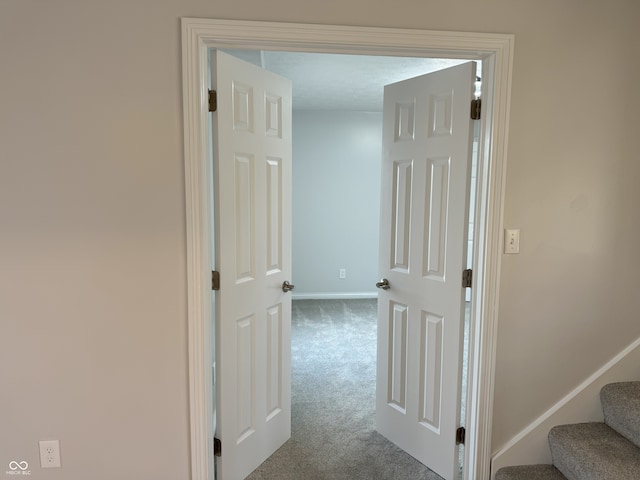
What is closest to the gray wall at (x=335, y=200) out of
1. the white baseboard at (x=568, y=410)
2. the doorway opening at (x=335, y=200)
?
the doorway opening at (x=335, y=200)

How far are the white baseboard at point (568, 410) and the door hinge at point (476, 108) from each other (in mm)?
1278

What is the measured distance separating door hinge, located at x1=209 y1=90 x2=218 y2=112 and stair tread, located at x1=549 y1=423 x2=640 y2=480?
206cm

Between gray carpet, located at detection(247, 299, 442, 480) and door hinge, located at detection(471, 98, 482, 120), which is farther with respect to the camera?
gray carpet, located at detection(247, 299, 442, 480)

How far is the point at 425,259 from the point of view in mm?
2104

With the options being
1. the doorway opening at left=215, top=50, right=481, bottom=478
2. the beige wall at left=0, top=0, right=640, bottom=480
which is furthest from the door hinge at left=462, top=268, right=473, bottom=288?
the doorway opening at left=215, top=50, right=481, bottom=478

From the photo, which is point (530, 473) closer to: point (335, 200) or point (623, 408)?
point (623, 408)

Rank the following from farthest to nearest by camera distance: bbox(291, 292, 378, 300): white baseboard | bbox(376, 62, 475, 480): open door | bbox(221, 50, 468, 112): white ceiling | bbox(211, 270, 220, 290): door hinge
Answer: bbox(291, 292, 378, 300): white baseboard < bbox(221, 50, 468, 112): white ceiling < bbox(376, 62, 475, 480): open door < bbox(211, 270, 220, 290): door hinge

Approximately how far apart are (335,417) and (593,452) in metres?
1.40

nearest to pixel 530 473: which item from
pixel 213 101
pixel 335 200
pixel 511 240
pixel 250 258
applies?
pixel 511 240

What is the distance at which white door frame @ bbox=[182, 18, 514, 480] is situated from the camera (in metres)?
1.61

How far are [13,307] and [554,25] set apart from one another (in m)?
2.41

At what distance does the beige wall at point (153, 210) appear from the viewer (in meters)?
1.57

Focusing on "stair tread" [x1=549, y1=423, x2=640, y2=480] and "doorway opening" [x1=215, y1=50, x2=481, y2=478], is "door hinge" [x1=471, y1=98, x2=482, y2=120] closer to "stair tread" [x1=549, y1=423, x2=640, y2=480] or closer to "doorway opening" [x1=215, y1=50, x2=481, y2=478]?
"stair tread" [x1=549, y1=423, x2=640, y2=480]

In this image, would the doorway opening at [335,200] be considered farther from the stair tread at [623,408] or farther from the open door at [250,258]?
the stair tread at [623,408]
